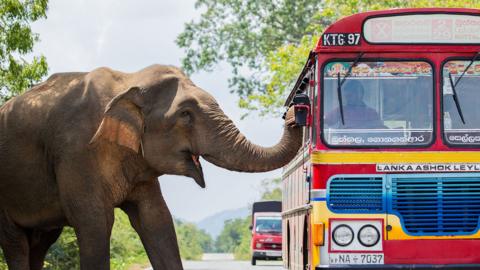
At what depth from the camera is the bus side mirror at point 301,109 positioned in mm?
13352

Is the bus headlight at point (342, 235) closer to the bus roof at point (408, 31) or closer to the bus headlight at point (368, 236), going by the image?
the bus headlight at point (368, 236)

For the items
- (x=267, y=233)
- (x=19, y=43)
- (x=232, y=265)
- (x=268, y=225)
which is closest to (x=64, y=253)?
(x=19, y=43)

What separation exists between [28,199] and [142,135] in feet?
6.26

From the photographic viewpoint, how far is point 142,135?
1391cm

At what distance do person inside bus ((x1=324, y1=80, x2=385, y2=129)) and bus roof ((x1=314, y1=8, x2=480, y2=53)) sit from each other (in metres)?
0.45

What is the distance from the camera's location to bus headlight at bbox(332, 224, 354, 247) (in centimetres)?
1344

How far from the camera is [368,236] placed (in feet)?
44.2

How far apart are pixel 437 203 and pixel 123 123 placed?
3575 mm

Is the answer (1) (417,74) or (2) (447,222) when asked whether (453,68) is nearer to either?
(1) (417,74)

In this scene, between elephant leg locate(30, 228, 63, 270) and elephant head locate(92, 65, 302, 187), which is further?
elephant leg locate(30, 228, 63, 270)

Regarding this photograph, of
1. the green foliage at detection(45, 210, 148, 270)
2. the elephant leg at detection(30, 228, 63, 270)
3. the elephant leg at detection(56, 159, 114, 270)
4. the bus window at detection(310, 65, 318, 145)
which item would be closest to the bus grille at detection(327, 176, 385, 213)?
the bus window at detection(310, 65, 318, 145)

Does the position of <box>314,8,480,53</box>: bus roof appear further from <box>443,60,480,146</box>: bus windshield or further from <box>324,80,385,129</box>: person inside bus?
<box>324,80,385,129</box>: person inside bus

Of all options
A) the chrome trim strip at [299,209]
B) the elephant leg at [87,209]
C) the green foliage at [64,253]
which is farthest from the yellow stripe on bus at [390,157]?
the green foliage at [64,253]

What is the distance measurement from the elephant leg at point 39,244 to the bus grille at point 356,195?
4.24m
